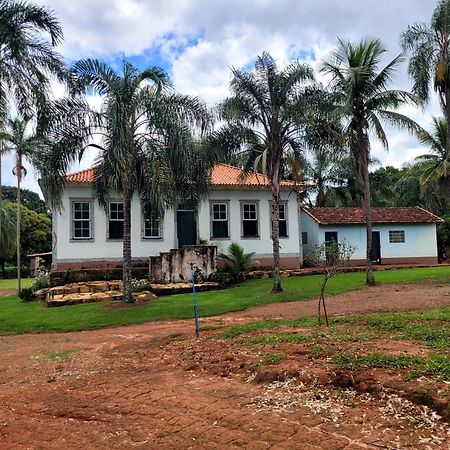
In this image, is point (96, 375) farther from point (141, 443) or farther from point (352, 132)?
point (352, 132)

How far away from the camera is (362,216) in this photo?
94.3 feet

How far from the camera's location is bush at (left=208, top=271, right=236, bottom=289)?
20.3 metres

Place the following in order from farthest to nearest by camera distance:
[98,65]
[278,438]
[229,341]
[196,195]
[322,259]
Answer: [196,195] < [98,65] < [322,259] < [229,341] < [278,438]

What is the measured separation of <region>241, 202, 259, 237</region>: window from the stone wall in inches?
131

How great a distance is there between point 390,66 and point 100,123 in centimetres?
1083

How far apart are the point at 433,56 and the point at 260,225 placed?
10664 millimetres

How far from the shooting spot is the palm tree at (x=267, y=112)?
16.7 meters

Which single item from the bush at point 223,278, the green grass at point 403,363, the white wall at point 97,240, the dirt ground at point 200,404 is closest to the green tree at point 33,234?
the white wall at point 97,240

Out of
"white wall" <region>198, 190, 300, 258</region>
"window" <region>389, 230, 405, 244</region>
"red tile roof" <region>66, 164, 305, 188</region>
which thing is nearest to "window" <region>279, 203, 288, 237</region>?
"white wall" <region>198, 190, 300, 258</region>

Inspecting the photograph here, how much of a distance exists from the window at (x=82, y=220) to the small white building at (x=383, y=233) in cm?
1255

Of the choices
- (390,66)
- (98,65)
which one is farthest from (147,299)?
(390,66)

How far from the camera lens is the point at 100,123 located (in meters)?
15.4

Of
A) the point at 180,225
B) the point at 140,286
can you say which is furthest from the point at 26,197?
the point at 140,286

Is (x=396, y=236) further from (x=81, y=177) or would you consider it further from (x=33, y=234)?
(x=33, y=234)
